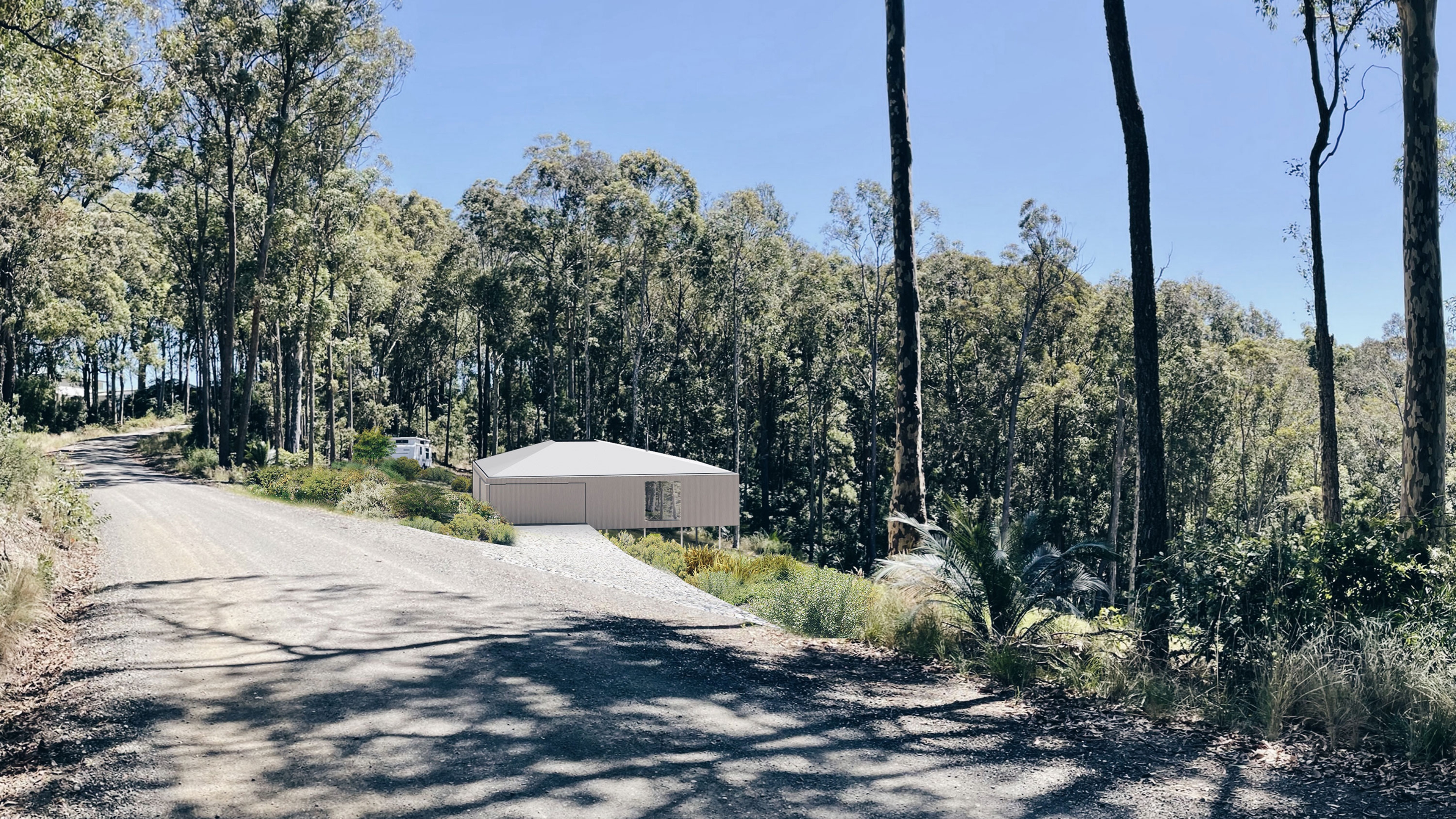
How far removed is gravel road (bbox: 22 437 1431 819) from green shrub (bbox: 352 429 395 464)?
22679mm

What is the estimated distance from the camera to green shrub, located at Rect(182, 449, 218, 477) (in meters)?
24.6

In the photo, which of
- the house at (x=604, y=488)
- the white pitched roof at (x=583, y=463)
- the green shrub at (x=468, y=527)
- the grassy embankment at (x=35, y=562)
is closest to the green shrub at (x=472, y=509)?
the green shrub at (x=468, y=527)

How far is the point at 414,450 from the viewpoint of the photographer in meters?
35.5

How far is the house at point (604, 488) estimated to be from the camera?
840 inches

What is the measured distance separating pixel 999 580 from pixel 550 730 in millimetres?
3428

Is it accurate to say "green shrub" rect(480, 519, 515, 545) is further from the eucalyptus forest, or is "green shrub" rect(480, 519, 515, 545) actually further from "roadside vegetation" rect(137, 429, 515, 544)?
the eucalyptus forest

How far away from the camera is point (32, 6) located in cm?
916

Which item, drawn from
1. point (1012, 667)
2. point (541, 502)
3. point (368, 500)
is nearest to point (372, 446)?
point (541, 502)

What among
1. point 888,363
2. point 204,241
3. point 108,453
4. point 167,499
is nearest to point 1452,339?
point 888,363

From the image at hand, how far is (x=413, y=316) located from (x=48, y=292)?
701 inches

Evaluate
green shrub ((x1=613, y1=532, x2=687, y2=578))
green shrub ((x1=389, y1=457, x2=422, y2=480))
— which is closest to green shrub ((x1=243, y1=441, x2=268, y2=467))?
green shrub ((x1=389, y1=457, x2=422, y2=480))

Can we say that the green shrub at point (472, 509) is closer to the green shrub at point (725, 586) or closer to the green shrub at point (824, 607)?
the green shrub at point (725, 586)

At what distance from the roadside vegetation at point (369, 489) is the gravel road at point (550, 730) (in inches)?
316

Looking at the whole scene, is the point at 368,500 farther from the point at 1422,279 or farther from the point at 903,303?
the point at 1422,279
